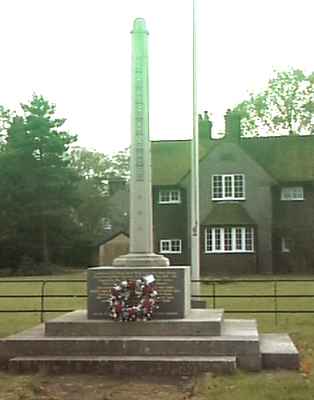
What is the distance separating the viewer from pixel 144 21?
14.3m

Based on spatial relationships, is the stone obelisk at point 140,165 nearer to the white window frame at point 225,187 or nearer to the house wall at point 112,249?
the white window frame at point 225,187

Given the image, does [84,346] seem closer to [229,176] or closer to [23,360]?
[23,360]

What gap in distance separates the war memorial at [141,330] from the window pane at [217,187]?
33.5 m

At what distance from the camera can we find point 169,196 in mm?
48969

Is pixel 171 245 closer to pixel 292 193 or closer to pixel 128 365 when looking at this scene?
pixel 292 193

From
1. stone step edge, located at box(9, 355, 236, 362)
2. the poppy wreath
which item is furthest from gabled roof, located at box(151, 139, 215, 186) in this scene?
stone step edge, located at box(9, 355, 236, 362)

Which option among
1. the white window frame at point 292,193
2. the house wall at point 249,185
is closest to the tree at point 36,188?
the house wall at point 249,185

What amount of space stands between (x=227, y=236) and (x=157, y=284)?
3411 centimetres

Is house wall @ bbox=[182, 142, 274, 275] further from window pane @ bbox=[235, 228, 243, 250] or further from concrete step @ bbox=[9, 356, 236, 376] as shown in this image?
concrete step @ bbox=[9, 356, 236, 376]

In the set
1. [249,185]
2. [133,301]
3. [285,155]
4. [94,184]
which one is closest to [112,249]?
[249,185]

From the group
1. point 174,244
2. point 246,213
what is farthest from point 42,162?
point 246,213

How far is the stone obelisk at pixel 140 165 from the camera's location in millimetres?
13672

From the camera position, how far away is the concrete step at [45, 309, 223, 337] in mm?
12144

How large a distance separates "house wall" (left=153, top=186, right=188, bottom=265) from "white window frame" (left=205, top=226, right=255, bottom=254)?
226 cm
